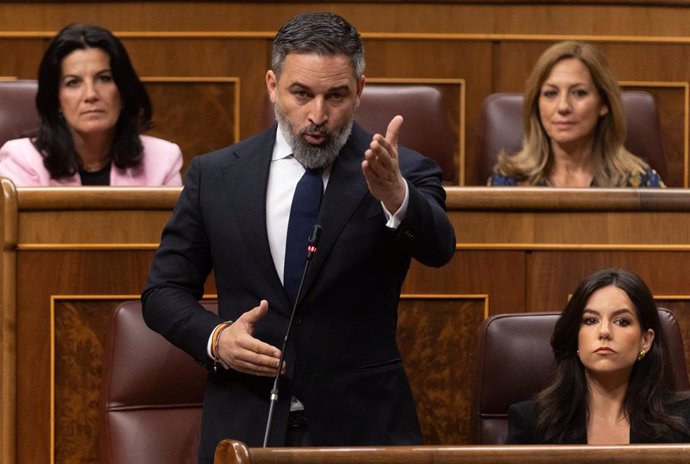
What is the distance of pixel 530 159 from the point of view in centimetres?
136

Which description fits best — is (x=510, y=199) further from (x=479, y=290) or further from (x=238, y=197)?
(x=238, y=197)

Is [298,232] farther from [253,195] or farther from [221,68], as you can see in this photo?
[221,68]

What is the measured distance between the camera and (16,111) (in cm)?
138

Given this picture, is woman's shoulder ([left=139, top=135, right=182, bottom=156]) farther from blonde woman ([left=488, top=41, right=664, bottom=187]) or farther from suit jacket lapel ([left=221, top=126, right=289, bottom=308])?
suit jacket lapel ([left=221, top=126, right=289, bottom=308])

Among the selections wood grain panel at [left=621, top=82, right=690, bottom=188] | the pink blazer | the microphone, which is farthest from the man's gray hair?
wood grain panel at [left=621, top=82, right=690, bottom=188]

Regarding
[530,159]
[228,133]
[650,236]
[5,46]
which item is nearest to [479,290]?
[650,236]

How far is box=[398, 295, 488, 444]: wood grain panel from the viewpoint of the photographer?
1075mm

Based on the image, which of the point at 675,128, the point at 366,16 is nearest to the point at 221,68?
the point at 366,16

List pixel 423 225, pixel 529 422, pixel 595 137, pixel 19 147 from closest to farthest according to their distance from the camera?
pixel 423 225 → pixel 529 422 → pixel 19 147 → pixel 595 137

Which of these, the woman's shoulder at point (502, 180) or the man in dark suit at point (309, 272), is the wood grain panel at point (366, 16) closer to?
the woman's shoulder at point (502, 180)

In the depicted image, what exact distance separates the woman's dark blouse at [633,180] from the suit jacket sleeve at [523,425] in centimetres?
41

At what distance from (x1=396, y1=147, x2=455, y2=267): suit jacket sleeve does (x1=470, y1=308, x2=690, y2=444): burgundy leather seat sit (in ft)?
0.68

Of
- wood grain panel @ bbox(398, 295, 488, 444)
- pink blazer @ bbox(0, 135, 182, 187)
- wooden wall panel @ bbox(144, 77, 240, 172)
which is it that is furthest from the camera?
wooden wall panel @ bbox(144, 77, 240, 172)

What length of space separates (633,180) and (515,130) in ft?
0.52
